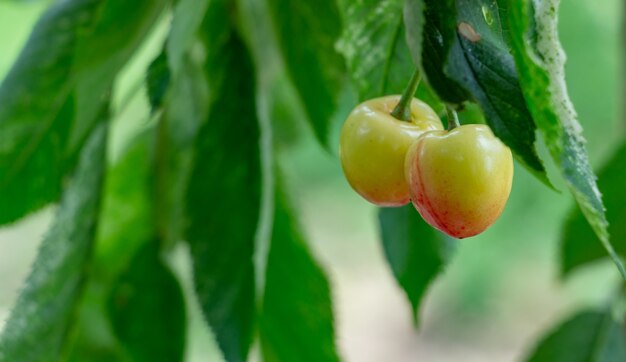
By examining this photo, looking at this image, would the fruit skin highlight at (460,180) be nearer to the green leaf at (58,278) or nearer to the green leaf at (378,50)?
the green leaf at (378,50)

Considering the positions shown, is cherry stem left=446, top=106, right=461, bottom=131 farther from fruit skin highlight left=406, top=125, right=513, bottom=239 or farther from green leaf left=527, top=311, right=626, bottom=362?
green leaf left=527, top=311, right=626, bottom=362

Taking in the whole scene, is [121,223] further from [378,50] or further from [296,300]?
[378,50]

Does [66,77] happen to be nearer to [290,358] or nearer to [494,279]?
[290,358]

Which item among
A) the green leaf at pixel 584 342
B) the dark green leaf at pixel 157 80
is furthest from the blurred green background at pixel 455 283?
the dark green leaf at pixel 157 80

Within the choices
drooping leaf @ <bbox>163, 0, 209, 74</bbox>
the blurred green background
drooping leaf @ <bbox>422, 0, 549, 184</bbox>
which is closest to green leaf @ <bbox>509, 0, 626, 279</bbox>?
drooping leaf @ <bbox>422, 0, 549, 184</bbox>

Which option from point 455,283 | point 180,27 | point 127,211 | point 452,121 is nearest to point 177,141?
point 127,211
